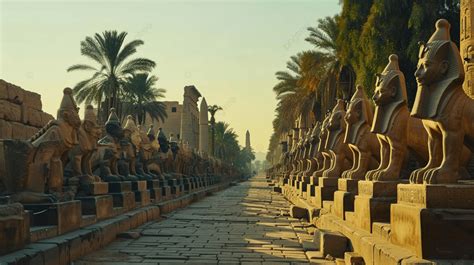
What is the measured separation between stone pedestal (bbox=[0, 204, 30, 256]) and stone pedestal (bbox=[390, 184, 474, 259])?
3830 millimetres

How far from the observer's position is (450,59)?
5438mm

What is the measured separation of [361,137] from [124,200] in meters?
5.14

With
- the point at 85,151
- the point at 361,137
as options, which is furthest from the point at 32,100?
the point at 361,137

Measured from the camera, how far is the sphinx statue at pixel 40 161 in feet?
24.2

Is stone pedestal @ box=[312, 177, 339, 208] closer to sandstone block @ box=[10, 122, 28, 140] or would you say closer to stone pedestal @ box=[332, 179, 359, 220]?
stone pedestal @ box=[332, 179, 359, 220]

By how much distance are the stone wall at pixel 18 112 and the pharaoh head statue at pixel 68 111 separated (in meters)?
4.16

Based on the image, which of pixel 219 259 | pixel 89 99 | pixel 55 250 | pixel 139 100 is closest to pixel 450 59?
pixel 219 259

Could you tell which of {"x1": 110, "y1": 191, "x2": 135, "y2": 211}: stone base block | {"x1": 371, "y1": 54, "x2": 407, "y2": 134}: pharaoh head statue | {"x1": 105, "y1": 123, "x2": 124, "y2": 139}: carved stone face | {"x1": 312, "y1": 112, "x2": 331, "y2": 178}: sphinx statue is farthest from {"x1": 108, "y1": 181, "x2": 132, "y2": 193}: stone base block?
{"x1": 371, "y1": 54, "x2": 407, "y2": 134}: pharaoh head statue

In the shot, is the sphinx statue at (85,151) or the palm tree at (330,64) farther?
the palm tree at (330,64)

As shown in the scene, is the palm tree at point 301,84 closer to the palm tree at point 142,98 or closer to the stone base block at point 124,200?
the palm tree at point 142,98

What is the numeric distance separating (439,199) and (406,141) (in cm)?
240

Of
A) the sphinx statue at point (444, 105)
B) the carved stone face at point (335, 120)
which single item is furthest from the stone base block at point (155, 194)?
the sphinx statue at point (444, 105)

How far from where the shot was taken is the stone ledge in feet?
18.5

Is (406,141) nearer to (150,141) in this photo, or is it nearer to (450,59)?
(450,59)
